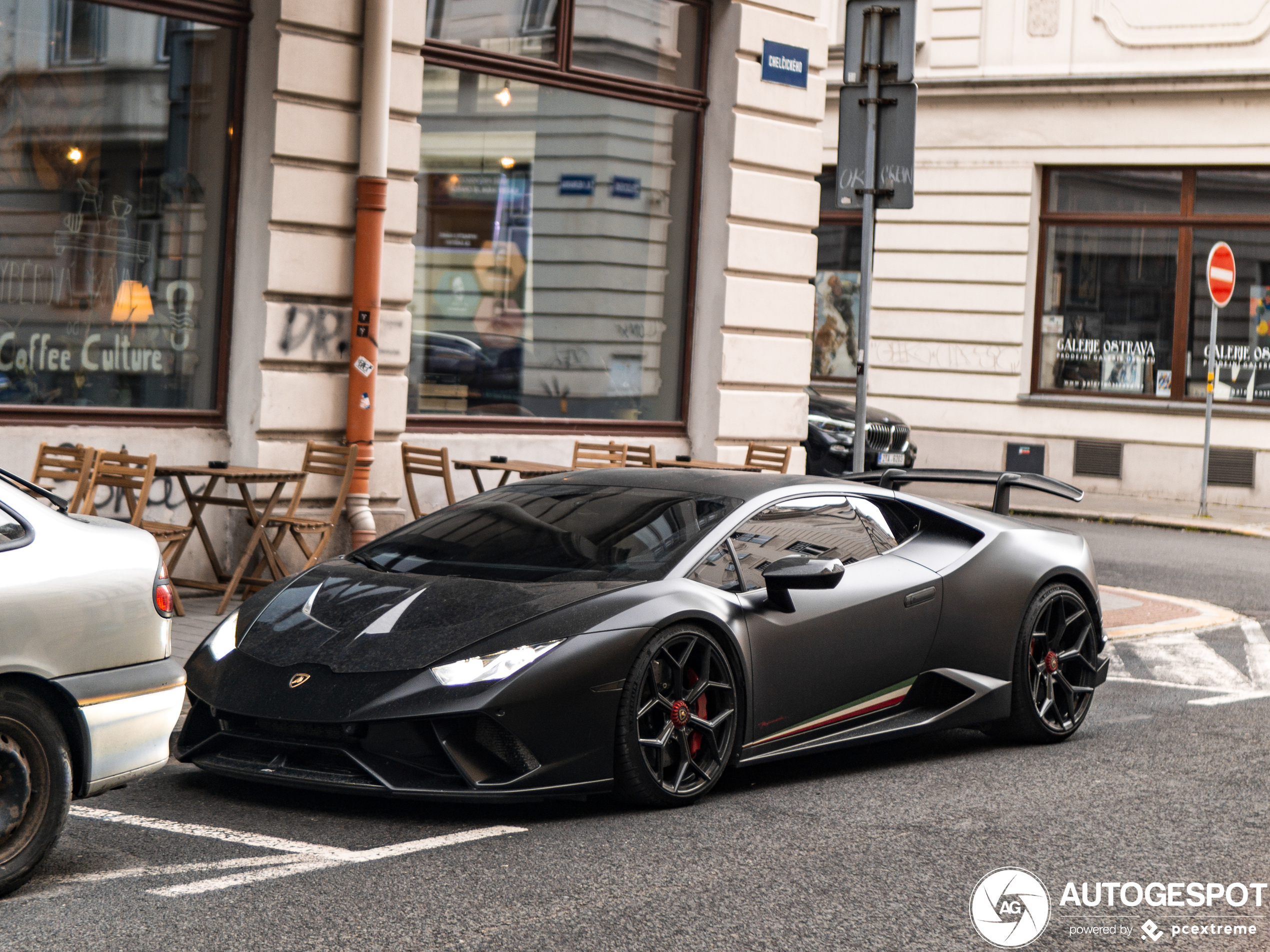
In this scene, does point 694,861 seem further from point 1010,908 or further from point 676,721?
point 1010,908

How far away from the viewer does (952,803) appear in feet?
19.9

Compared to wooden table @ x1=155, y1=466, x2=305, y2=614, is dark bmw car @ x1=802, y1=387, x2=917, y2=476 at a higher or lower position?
higher

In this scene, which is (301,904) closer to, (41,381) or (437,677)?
(437,677)

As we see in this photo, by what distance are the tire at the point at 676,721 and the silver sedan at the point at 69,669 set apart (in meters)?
1.50

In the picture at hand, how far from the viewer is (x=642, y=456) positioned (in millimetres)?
13320

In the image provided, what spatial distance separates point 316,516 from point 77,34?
344cm

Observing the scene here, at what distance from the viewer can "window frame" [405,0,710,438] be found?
40.4ft

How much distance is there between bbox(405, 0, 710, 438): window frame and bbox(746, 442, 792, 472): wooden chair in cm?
63

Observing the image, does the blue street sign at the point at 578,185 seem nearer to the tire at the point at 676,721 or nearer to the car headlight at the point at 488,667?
the tire at the point at 676,721

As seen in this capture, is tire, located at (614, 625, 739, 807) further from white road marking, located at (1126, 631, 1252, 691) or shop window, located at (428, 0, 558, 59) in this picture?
shop window, located at (428, 0, 558, 59)

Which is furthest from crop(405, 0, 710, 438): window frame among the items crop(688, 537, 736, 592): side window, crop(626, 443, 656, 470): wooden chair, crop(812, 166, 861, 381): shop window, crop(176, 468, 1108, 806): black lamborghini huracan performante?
crop(812, 166, 861, 381): shop window

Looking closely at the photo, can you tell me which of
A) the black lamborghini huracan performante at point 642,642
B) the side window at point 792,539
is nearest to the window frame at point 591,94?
the black lamborghini huracan performante at point 642,642

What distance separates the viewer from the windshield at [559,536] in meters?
6.08

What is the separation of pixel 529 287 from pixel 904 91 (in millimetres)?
4345
